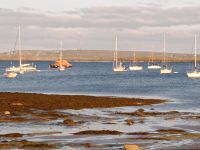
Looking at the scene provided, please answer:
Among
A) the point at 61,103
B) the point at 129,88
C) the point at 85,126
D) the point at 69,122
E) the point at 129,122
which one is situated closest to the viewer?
the point at 85,126

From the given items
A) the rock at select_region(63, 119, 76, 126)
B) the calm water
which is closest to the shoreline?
the calm water

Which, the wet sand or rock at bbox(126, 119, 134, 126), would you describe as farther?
the wet sand

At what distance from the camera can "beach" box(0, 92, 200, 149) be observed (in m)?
33.2

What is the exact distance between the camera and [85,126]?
41.9 m

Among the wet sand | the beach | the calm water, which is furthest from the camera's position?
the calm water

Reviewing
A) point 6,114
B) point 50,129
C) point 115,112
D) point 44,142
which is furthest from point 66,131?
point 115,112

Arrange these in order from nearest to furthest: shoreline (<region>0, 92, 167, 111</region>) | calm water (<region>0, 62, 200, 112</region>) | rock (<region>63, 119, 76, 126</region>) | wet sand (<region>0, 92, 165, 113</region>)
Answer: rock (<region>63, 119, 76, 126</region>) → wet sand (<region>0, 92, 165, 113</region>) → shoreline (<region>0, 92, 167, 111</region>) → calm water (<region>0, 62, 200, 112</region>)

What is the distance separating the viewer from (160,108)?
59812 mm

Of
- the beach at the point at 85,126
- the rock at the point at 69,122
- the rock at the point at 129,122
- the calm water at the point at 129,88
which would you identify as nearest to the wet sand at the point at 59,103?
the beach at the point at 85,126

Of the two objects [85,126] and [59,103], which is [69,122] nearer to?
[85,126]

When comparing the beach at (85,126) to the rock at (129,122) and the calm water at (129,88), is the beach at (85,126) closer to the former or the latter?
the rock at (129,122)

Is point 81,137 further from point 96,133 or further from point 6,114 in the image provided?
point 6,114

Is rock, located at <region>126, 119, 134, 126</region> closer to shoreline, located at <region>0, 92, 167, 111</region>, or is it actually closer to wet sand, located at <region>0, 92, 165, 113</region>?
wet sand, located at <region>0, 92, 165, 113</region>

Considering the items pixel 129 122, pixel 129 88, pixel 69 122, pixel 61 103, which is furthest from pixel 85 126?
pixel 129 88
